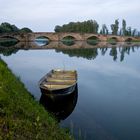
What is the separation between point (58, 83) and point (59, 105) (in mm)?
2247

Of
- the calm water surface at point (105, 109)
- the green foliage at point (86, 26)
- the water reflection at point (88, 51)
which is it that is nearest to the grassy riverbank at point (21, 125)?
the calm water surface at point (105, 109)

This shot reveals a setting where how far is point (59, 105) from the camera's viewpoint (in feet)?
58.3

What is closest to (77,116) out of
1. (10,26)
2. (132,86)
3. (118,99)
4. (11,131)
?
(118,99)

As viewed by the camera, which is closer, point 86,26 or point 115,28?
point 115,28

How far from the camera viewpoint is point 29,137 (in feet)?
28.3

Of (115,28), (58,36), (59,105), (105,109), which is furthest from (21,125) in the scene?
(115,28)

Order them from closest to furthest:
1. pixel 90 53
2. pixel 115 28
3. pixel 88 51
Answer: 1. pixel 90 53
2. pixel 88 51
3. pixel 115 28

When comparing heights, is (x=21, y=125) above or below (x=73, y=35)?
above

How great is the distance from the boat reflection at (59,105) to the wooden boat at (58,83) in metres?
0.31

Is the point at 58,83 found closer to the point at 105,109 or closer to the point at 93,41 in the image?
the point at 105,109

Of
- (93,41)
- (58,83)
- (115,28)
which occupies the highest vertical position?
(58,83)

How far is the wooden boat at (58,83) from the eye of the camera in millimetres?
17364

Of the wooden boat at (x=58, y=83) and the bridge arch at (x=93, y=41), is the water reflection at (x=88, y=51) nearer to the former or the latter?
A: the bridge arch at (x=93, y=41)

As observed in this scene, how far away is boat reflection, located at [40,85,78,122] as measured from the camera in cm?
1656
